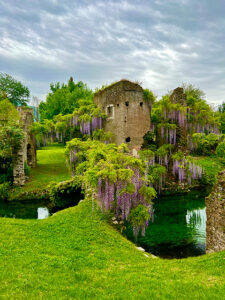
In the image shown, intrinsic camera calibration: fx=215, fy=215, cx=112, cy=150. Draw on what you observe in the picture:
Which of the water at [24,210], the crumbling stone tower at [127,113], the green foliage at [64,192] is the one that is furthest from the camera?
the crumbling stone tower at [127,113]

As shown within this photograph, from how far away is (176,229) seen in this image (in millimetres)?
11008

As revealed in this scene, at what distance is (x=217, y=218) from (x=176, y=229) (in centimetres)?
454

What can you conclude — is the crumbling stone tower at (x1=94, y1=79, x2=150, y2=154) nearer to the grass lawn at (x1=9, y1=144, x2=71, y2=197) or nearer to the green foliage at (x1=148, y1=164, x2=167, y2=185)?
the green foliage at (x1=148, y1=164, x2=167, y2=185)

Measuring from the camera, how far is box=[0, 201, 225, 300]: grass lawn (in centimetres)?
426

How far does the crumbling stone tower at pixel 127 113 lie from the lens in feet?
61.4

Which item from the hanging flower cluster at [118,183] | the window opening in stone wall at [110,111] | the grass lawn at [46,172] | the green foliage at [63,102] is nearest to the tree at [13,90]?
the green foliage at [63,102]

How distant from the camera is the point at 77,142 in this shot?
591 inches

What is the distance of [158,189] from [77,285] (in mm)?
13497

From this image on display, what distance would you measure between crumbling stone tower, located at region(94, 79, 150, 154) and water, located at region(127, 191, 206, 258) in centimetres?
599

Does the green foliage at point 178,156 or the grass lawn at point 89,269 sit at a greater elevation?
the green foliage at point 178,156

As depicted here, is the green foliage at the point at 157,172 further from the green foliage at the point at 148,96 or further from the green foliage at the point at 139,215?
the green foliage at the point at 139,215

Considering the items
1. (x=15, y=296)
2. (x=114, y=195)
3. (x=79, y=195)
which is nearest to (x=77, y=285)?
(x=15, y=296)

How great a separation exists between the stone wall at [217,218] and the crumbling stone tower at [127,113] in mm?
12139

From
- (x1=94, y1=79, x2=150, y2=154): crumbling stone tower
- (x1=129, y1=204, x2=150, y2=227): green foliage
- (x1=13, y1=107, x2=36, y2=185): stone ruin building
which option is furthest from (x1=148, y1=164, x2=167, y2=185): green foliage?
(x1=13, y1=107, x2=36, y2=185): stone ruin building
